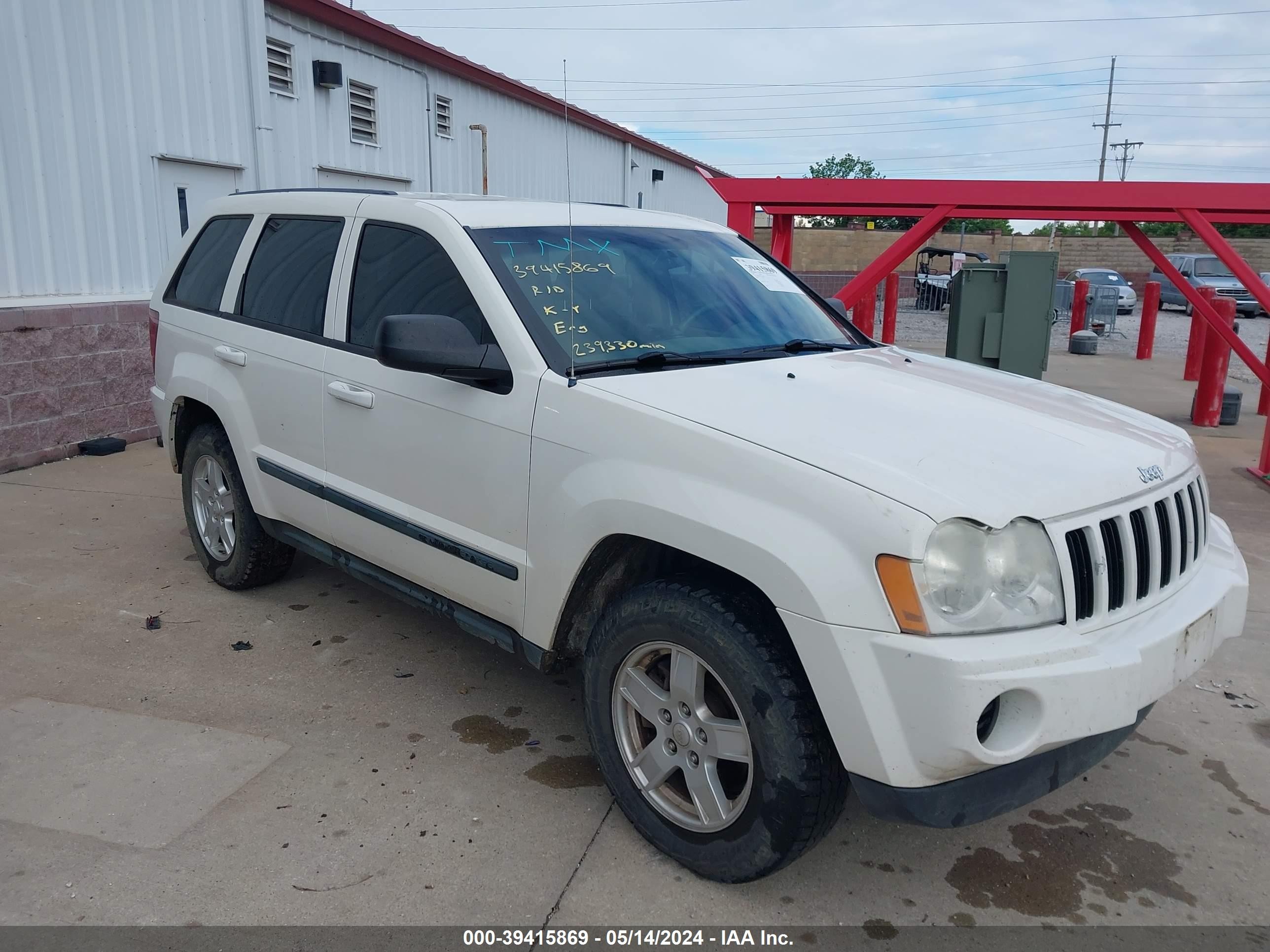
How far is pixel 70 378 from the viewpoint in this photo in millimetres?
7938

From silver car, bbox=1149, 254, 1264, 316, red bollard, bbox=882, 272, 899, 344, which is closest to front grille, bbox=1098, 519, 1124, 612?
red bollard, bbox=882, 272, 899, 344

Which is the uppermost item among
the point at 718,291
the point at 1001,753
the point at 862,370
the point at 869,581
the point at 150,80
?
the point at 150,80

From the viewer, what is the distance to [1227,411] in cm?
1073

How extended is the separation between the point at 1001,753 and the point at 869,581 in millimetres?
496

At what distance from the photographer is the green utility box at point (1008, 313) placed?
8781 mm

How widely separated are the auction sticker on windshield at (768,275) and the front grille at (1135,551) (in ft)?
5.76

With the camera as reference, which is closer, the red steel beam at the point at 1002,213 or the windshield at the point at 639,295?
the windshield at the point at 639,295

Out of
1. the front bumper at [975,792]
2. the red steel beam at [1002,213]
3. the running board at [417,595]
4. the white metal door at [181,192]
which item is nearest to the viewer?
the front bumper at [975,792]

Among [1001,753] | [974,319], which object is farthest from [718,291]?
[974,319]

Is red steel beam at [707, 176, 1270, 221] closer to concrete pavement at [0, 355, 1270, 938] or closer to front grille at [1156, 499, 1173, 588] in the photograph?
concrete pavement at [0, 355, 1270, 938]

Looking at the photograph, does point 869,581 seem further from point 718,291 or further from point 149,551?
point 149,551

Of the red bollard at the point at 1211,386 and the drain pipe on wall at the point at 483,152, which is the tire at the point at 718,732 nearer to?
the red bollard at the point at 1211,386

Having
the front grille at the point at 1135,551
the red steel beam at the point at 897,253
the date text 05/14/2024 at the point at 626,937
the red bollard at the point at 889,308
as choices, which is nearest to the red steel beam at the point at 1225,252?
the red steel beam at the point at 897,253

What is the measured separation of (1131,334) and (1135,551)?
78.0 feet
